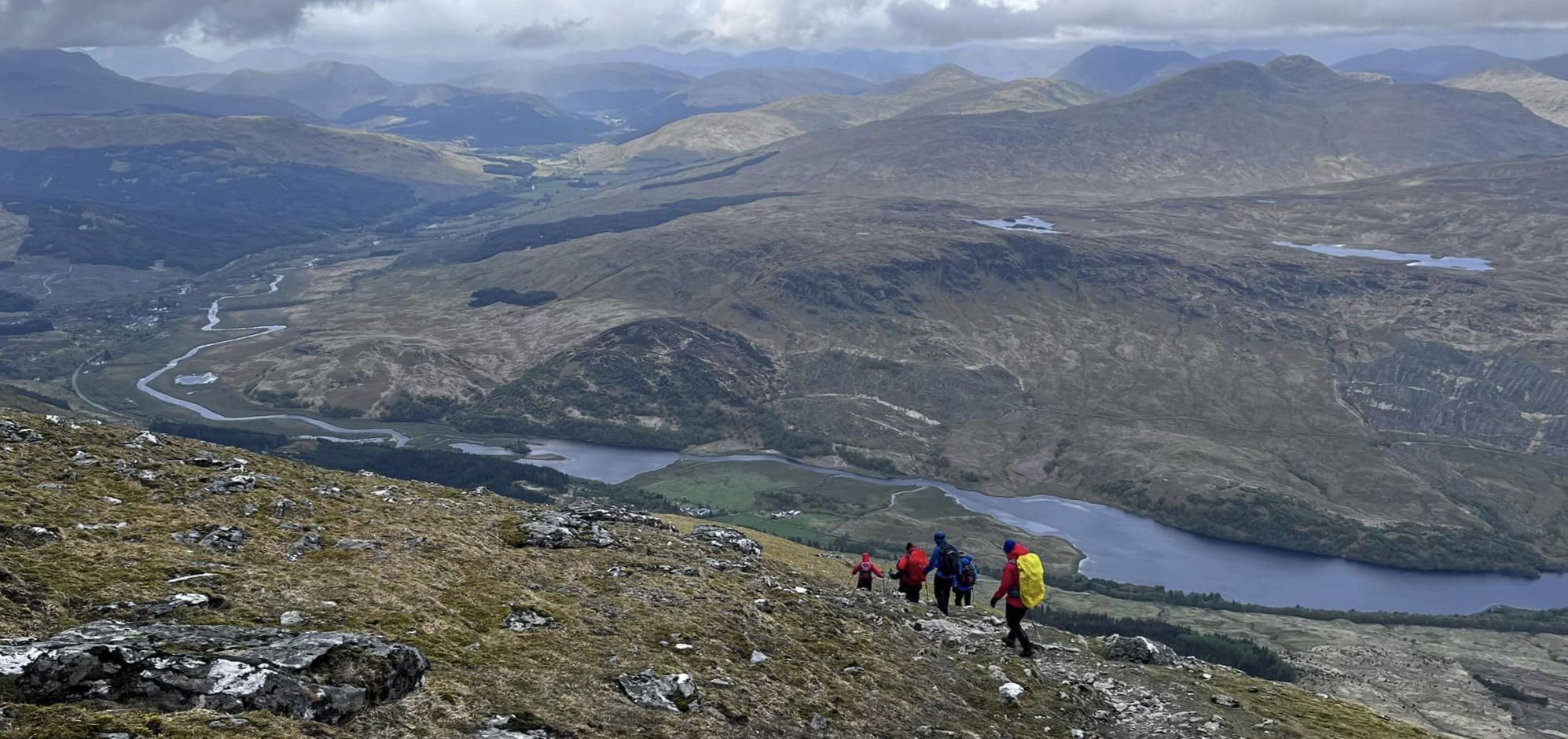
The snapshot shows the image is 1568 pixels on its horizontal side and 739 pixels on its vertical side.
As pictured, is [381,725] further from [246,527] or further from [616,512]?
[616,512]

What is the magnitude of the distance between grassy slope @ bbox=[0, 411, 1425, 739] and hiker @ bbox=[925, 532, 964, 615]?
1329 mm

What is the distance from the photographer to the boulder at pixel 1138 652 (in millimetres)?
49375

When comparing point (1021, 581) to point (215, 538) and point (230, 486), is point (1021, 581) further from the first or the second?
point (230, 486)

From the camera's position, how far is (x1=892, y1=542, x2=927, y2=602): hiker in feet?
162

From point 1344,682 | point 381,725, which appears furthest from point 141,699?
point 1344,682

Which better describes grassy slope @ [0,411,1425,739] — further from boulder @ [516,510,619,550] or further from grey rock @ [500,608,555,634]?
boulder @ [516,510,619,550]

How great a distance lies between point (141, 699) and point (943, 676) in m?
27.6

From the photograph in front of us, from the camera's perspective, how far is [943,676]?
131 feet

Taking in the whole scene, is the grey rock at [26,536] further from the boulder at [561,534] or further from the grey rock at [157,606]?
the boulder at [561,534]

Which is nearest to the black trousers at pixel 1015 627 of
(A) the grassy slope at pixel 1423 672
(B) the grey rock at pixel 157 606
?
(B) the grey rock at pixel 157 606

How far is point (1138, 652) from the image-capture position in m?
49.6

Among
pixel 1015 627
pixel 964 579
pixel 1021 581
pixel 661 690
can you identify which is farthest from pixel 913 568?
pixel 661 690

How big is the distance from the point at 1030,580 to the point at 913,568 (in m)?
10.3

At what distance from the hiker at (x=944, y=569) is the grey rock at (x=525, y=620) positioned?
2022 cm
